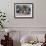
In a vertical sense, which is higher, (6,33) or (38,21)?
(38,21)

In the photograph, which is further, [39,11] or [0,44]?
[39,11]

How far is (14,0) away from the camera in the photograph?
4.23 metres

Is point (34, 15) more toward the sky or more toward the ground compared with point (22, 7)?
more toward the ground

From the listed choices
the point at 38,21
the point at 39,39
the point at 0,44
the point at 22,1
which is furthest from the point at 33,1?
the point at 0,44

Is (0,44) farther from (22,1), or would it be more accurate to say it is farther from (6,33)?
(22,1)

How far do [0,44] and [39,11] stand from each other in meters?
1.53

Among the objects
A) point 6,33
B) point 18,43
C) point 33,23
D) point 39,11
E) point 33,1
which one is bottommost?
point 18,43

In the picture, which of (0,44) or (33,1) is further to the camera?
(33,1)

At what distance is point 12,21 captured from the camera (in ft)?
14.0

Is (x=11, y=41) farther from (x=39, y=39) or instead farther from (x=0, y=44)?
(x=39, y=39)

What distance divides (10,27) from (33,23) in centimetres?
72

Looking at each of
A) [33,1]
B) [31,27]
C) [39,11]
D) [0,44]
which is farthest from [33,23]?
[0,44]

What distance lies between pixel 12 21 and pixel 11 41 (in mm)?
618

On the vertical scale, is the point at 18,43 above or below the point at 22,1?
below
